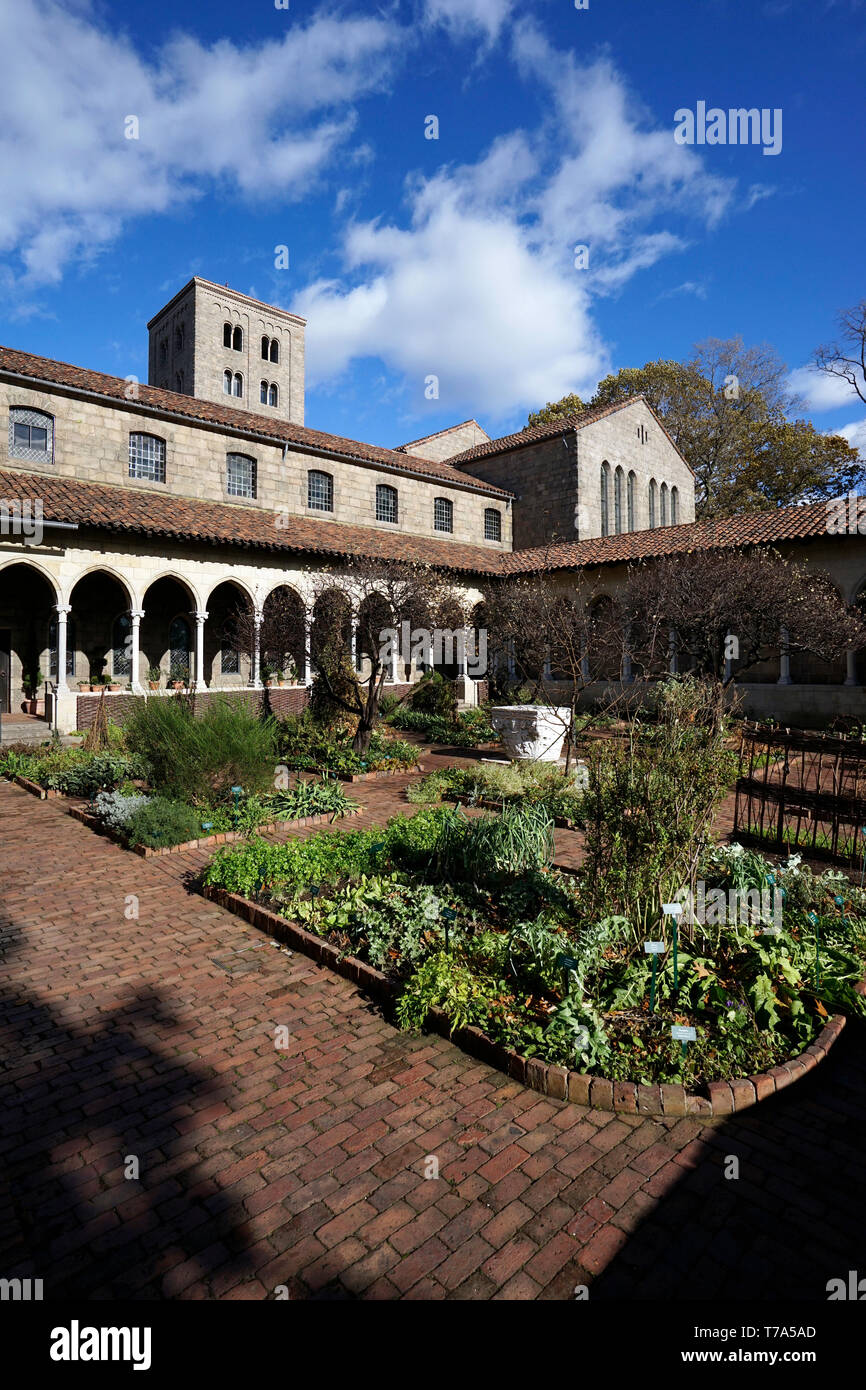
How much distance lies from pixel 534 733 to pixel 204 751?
6289 mm

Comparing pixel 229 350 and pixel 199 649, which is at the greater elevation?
pixel 229 350

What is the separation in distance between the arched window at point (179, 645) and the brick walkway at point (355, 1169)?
17654mm

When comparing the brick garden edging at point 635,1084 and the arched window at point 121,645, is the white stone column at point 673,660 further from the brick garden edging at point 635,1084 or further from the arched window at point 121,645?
the brick garden edging at point 635,1084

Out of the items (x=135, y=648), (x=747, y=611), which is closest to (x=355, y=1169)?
(x=747, y=611)

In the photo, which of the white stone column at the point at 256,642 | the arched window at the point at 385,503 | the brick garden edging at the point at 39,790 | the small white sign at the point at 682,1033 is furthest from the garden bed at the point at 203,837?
the arched window at the point at 385,503

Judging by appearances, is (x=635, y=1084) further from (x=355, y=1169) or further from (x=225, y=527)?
(x=225, y=527)

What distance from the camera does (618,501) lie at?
1232 inches

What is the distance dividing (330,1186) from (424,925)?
7.38ft

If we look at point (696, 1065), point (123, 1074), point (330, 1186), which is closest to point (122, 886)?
point (123, 1074)

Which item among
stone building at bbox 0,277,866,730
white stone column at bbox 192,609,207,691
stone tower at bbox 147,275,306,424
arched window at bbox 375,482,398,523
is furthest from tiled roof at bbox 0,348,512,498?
stone tower at bbox 147,275,306,424

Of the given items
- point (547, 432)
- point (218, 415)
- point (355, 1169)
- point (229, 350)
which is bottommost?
point (355, 1169)

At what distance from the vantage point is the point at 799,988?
445cm

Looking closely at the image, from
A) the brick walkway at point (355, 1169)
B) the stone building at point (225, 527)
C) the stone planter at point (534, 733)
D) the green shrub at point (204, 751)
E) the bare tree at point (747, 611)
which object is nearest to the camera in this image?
the brick walkway at point (355, 1169)

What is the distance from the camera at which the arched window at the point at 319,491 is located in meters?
25.1
